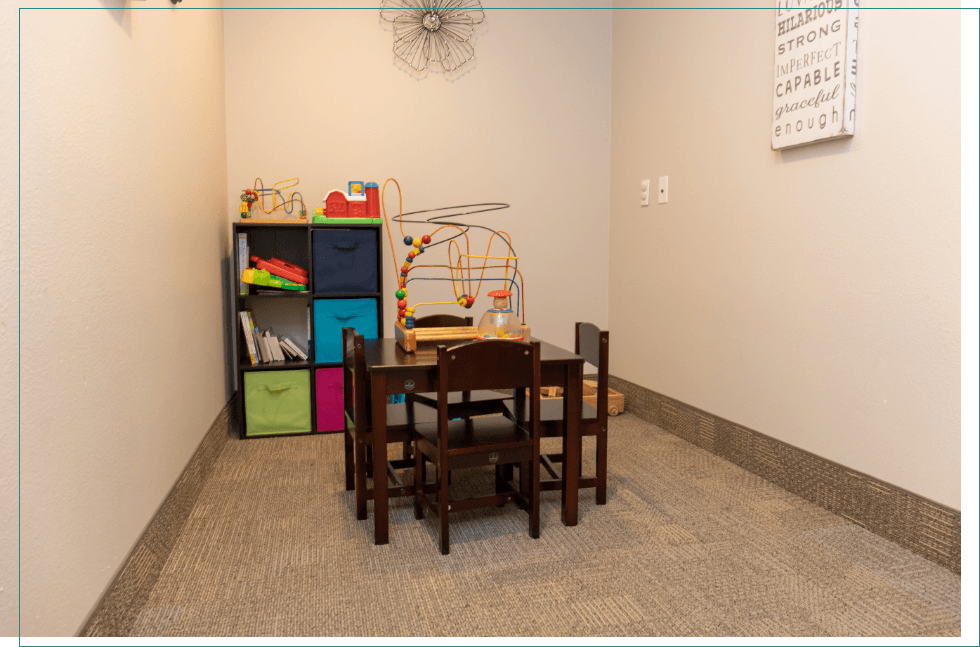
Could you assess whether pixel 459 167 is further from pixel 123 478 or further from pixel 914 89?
pixel 123 478

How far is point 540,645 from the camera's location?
1.59 metres

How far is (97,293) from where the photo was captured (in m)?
1.52

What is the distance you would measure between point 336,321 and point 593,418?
67.2 inches

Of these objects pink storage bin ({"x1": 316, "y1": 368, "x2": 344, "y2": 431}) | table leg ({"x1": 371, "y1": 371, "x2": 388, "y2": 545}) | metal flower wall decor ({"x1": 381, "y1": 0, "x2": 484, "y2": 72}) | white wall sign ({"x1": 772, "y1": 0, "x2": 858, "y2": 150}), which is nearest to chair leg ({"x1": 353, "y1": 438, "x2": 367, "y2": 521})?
table leg ({"x1": 371, "y1": 371, "x2": 388, "y2": 545})

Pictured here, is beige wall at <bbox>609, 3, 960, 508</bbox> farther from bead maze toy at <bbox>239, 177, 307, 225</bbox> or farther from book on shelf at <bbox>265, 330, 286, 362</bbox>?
book on shelf at <bbox>265, 330, 286, 362</bbox>

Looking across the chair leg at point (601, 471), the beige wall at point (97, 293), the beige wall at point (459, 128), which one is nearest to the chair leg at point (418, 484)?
the chair leg at point (601, 471)

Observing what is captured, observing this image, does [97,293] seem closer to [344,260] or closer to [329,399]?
[344,260]

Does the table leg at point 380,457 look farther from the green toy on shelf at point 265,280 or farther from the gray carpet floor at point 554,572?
the green toy on shelf at point 265,280

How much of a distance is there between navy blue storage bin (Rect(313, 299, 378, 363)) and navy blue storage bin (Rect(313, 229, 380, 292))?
0.08 m

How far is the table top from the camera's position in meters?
2.10

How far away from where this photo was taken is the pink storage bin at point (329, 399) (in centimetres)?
359

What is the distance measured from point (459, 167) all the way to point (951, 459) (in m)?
2.99

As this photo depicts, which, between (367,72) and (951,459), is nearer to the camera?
(951,459)

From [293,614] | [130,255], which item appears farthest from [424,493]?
[130,255]
